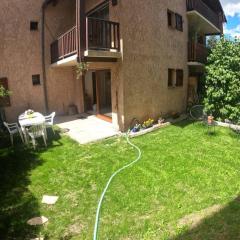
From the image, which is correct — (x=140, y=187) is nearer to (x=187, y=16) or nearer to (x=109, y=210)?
(x=109, y=210)

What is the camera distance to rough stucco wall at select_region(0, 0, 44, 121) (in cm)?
1311

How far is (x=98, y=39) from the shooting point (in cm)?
999

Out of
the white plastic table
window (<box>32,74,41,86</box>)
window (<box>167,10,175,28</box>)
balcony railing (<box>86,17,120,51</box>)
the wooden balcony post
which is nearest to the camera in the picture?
the wooden balcony post

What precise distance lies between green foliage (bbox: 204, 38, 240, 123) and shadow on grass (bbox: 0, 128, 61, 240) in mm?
7969

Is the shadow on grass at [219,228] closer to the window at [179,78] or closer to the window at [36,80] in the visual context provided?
the window at [179,78]

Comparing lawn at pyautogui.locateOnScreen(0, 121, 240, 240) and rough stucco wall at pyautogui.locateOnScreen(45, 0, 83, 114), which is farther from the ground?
rough stucco wall at pyautogui.locateOnScreen(45, 0, 83, 114)

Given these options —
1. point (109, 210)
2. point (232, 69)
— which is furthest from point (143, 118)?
point (109, 210)

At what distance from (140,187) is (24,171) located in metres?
3.62

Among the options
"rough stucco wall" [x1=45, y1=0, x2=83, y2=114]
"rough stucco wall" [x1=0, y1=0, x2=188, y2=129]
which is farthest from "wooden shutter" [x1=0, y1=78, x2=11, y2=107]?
"rough stucco wall" [x1=45, y1=0, x2=83, y2=114]

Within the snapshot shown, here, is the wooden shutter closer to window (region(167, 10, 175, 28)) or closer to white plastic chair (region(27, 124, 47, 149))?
white plastic chair (region(27, 124, 47, 149))

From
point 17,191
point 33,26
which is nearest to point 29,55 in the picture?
point 33,26

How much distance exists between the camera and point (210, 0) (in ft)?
69.5

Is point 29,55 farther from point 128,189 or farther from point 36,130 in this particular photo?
point 128,189

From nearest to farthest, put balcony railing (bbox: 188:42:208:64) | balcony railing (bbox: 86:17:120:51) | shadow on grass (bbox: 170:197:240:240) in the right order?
shadow on grass (bbox: 170:197:240:240) < balcony railing (bbox: 86:17:120:51) < balcony railing (bbox: 188:42:208:64)
